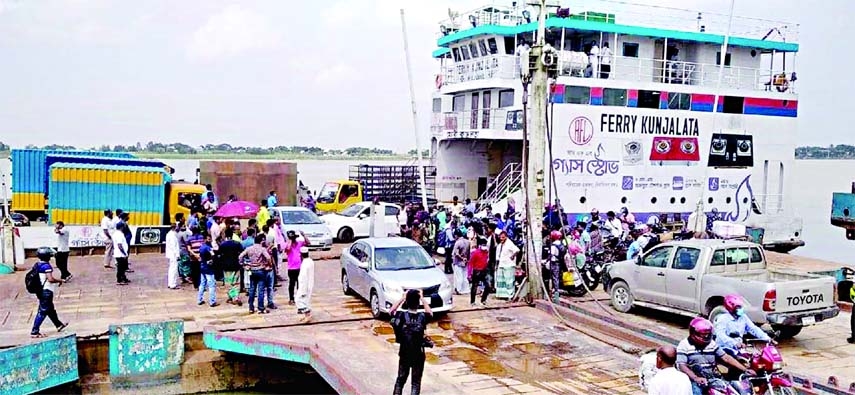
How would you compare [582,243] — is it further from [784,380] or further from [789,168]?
[789,168]

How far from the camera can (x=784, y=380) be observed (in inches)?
278

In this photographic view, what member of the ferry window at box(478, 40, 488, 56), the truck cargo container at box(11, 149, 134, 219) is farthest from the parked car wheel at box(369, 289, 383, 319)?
the ferry window at box(478, 40, 488, 56)

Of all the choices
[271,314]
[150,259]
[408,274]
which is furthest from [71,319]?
[150,259]

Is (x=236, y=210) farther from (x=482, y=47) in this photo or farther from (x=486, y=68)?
(x=482, y=47)

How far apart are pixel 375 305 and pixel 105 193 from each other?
10958 mm

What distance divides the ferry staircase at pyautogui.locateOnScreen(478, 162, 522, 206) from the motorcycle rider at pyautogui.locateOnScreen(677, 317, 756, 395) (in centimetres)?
1519

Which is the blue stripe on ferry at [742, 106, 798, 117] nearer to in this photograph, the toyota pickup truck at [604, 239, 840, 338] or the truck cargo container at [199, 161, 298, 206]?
the toyota pickup truck at [604, 239, 840, 338]

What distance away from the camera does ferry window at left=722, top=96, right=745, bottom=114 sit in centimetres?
2555

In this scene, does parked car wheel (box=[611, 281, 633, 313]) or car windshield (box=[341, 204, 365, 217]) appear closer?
parked car wheel (box=[611, 281, 633, 313])

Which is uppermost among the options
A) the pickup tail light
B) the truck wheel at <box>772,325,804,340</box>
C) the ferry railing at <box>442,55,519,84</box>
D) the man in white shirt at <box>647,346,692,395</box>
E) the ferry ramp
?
the ferry railing at <box>442,55,519,84</box>

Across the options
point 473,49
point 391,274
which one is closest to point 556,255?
point 391,274

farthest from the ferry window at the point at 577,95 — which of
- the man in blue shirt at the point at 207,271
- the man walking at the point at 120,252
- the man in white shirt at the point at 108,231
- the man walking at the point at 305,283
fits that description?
the man walking at the point at 120,252

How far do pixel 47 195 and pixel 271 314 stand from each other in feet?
34.6

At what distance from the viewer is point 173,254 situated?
1398cm
